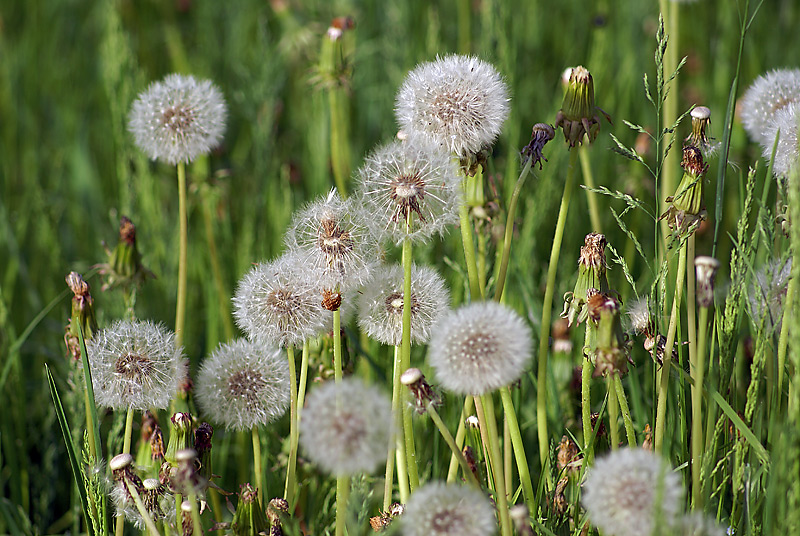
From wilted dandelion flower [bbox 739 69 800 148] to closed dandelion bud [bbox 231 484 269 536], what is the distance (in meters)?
1.30

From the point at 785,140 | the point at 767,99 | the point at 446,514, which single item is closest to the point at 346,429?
the point at 446,514

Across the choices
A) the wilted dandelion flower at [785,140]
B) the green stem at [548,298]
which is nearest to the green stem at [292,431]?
the green stem at [548,298]

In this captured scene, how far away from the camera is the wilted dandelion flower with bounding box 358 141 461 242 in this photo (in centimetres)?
138

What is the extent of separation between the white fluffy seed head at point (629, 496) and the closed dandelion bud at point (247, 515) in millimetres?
577

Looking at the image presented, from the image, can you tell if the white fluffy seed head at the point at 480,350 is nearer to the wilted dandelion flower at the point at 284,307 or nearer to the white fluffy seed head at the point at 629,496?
the white fluffy seed head at the point at 629,496

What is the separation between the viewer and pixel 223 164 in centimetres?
332

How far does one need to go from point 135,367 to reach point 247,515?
0.36m

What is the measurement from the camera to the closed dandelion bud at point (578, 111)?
1.44 meters

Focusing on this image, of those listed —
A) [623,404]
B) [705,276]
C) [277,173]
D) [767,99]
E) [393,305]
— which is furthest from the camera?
[277,173]

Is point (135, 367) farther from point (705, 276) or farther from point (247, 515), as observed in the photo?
point (705, 276)

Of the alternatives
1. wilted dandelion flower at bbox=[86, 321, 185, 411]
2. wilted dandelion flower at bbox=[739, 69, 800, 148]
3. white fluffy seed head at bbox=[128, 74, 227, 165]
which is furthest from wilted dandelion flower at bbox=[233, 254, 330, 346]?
wilted dandelion flower at bbox=[739, 69, 800, 148]

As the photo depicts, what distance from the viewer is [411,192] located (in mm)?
1381

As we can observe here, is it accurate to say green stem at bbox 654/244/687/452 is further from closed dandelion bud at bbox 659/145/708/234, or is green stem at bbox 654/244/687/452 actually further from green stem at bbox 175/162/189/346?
green stem at bbox 175/162/189/346

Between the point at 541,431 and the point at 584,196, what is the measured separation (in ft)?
4.96
